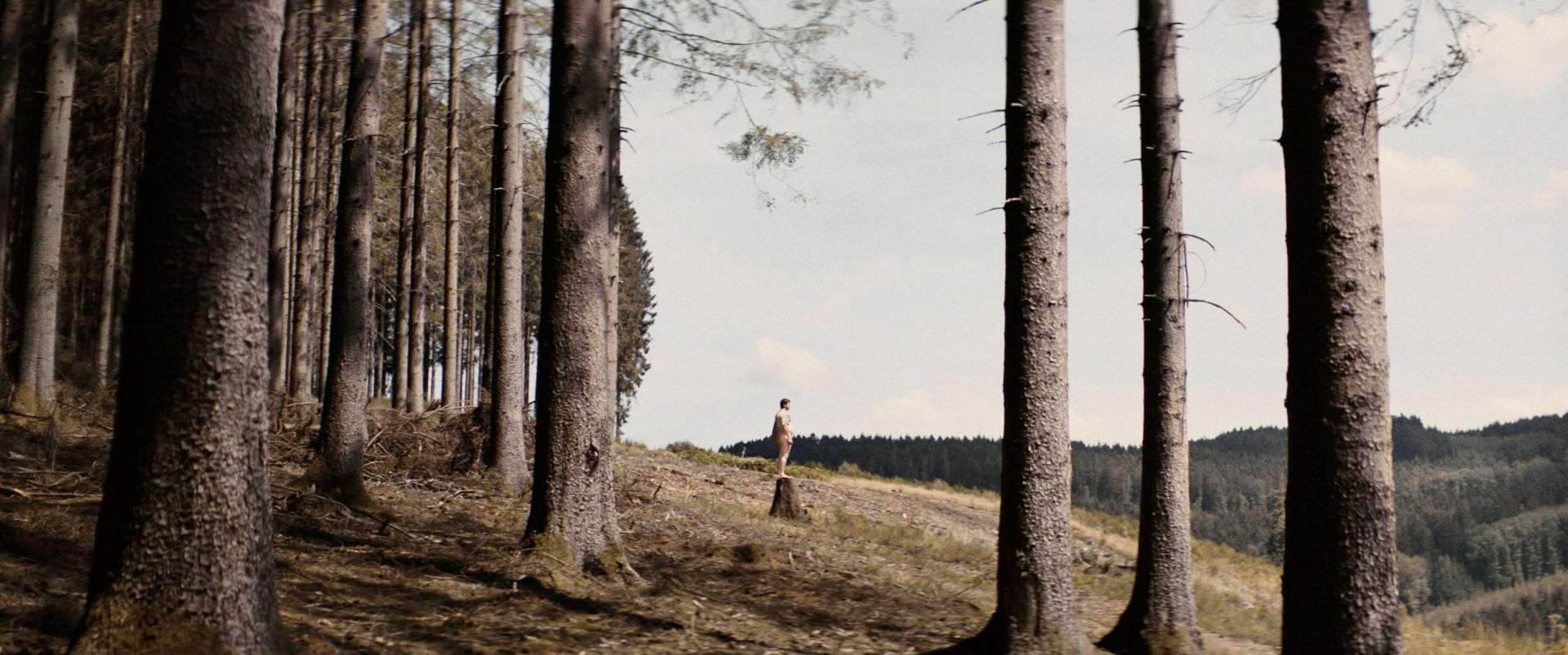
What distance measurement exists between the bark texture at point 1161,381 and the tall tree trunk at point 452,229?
10.4 m

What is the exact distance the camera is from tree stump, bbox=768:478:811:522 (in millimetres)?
15312

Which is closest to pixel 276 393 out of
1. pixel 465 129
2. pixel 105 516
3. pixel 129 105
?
pixel 465 129

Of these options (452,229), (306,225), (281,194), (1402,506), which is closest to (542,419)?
(452,229)

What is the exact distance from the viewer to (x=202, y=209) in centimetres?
482

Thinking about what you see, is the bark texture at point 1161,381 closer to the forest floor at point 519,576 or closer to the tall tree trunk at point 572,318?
the forest floor at point 519,576

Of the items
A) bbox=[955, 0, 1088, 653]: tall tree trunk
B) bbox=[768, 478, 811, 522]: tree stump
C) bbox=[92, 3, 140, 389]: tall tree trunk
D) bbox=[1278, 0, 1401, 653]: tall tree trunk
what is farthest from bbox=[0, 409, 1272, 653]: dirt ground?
bbox=[92, 3, 140, 389]: tall tree trunk

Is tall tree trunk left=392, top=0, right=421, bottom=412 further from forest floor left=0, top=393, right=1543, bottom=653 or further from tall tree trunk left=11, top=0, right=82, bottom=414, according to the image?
tall tree trunk left=11, top=0, right=82, bottom=414

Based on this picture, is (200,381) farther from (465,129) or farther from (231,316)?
(465,129)

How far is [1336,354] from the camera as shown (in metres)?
4.55

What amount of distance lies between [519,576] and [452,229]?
9.00 m

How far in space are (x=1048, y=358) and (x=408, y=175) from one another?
1515 centimetres

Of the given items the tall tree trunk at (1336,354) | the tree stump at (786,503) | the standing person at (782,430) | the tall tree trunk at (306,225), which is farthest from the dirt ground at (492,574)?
the tall tree trunk at (306,225)

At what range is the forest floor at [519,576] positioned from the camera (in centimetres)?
683

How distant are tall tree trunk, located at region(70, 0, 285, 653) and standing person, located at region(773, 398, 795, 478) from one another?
41.4 ft
